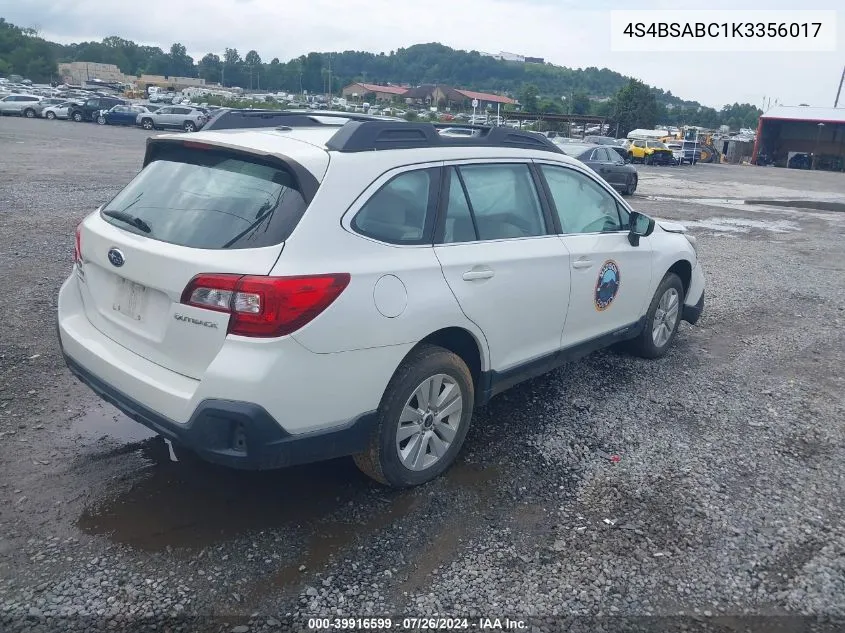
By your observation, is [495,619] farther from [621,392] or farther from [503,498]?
[621,392]

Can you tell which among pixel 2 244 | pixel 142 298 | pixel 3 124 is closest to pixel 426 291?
pixel 142 298

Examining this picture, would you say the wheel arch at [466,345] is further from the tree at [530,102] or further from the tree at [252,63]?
the tree at [252,63]

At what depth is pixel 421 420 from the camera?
148 inches

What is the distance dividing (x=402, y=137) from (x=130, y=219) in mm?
1449

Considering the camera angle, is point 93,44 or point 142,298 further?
point 93,44

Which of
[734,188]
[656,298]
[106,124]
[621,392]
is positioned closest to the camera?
[621,392]

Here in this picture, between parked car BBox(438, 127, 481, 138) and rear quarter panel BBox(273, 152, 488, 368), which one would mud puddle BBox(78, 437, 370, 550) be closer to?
rear quarter panel BBox(273, 152, 488, 368)

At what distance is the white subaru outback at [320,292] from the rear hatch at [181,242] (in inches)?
0.4

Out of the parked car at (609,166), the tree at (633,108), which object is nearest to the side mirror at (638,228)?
the parked car at (609,166)

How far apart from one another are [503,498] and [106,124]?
148 ft

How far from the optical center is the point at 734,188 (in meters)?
28.8

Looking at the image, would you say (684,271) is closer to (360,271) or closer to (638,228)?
(638,228)

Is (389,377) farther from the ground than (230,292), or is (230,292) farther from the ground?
(230,292)

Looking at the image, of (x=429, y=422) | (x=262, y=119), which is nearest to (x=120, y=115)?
(x=262, y=119)
